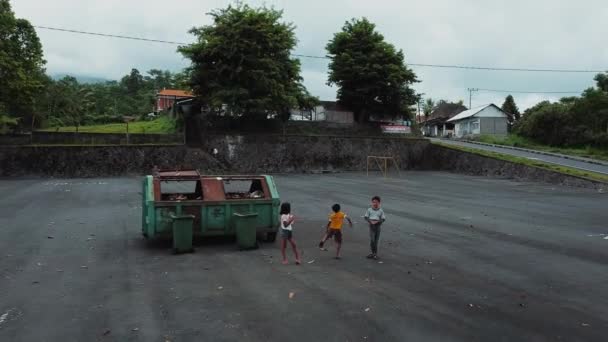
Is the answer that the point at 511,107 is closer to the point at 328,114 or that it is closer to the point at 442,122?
the point at 442,122

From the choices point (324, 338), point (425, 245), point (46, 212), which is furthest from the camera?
point (46, 212)

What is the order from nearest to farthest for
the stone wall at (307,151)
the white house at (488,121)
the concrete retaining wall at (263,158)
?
1. the concrete retaining wall at (263,158)
2. the stone wall at (307,151)
3. the white house at (488,121)

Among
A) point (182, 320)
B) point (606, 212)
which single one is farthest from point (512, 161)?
point (182, 320)

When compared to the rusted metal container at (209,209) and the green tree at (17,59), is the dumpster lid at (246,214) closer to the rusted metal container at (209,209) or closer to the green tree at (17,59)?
the rusted metal container at (209,209)

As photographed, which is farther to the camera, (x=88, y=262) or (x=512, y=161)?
(x=512, y=161)

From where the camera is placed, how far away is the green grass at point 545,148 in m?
43.6

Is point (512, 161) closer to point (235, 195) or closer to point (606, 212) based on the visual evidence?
point (606, 212)

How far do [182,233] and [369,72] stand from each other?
1562 inches

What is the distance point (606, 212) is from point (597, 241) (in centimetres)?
723

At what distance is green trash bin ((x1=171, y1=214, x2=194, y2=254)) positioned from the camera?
430 inches

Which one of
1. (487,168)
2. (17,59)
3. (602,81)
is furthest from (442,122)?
(17,59)

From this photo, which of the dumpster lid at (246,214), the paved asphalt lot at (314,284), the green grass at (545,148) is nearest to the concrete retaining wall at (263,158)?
the green grass at (545,148)

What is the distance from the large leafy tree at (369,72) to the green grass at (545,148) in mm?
14236

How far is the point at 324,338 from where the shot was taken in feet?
19.7
